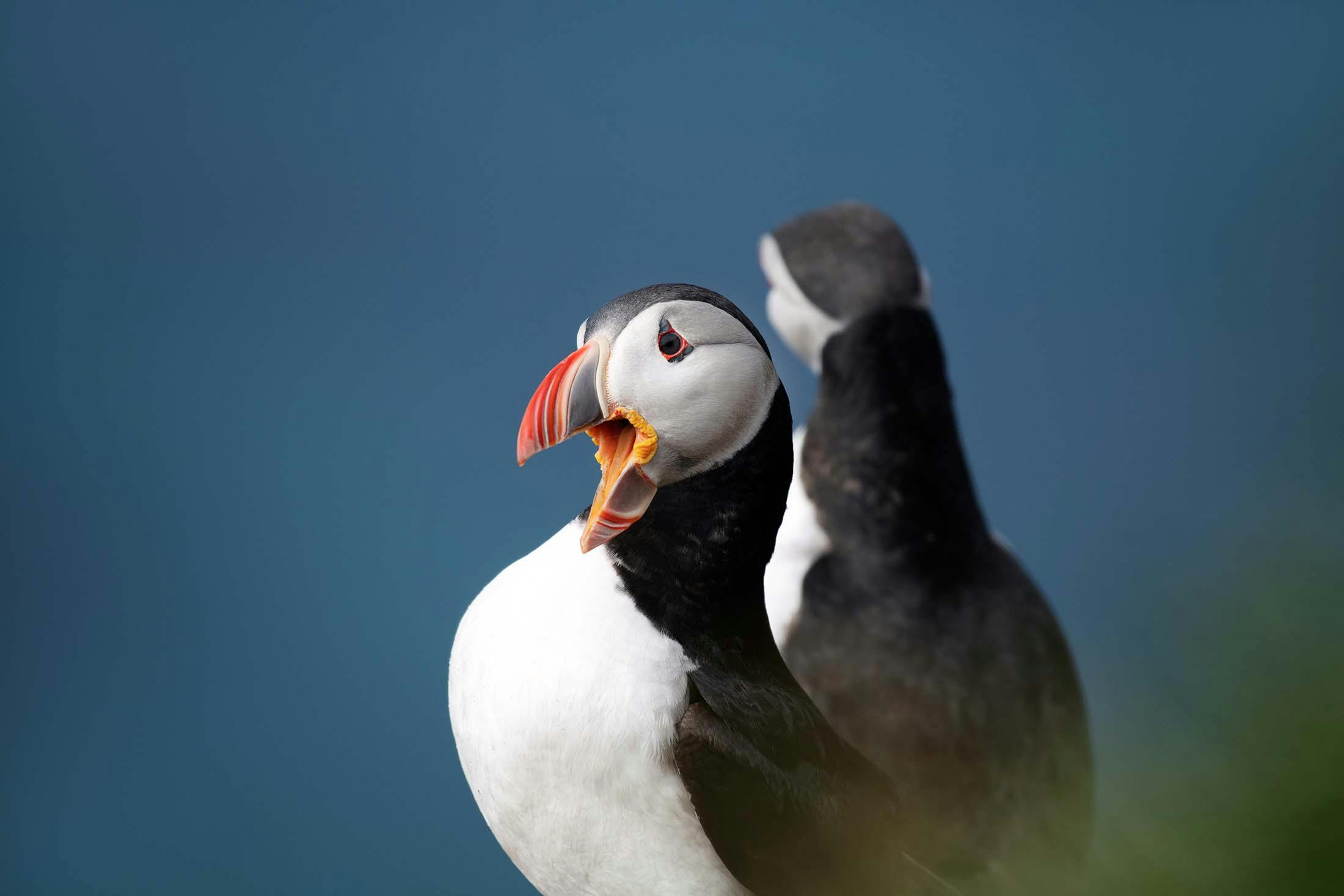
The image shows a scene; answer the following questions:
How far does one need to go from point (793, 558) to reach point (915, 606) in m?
0.17

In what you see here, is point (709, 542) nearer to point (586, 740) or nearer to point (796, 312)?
point (586, 740)

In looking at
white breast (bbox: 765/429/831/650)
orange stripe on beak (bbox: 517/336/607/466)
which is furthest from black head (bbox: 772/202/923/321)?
orange stripe on beak (bbox: 517/336/607/466)

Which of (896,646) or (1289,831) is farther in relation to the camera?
(896,646)

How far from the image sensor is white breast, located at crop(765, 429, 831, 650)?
1.71 metres

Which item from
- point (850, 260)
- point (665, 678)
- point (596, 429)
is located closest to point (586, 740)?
point (665, 678)

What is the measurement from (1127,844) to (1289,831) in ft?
0.10

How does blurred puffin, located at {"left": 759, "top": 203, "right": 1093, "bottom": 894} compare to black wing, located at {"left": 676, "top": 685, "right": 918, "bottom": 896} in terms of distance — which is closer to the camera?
black wing, located at {"left": 676, "top": 685, "right": 918, "bottom": 896}

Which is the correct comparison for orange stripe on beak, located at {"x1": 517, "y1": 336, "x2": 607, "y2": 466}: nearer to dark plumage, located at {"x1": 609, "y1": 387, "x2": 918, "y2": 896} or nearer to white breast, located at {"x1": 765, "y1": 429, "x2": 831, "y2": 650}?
dark plumage, located at {"x1": 609, "y1": 387, "x2": 918, "y2": 896}

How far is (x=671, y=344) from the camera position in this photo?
92 cm

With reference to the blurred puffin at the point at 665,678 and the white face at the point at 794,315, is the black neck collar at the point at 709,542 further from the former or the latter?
the white face at the point at 794,315

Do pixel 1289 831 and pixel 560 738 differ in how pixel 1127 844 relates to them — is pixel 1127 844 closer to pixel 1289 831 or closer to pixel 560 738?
pixel 1289 831

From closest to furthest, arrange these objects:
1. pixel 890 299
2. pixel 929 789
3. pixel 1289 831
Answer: pixel 1289 831 → pixel 929 789 → pixel 890 299

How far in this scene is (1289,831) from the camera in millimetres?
198

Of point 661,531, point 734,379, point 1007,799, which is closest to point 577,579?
point 661,531
